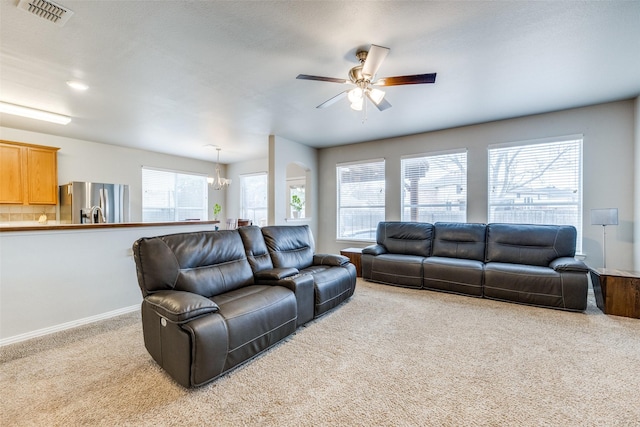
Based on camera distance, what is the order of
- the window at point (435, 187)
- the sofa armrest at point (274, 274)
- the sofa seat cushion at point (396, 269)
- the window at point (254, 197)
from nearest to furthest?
the sofa armrest at point (274, 274) < the sofa seat cushion at point (396, 269) < the window at point (435, 187) < the window at point (254, 197)

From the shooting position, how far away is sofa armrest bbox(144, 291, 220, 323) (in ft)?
5.93

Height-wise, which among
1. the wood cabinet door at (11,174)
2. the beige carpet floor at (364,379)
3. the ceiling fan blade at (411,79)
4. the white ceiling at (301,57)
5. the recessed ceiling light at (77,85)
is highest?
the white ceiling at (301,57)

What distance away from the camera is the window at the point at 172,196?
6.58m

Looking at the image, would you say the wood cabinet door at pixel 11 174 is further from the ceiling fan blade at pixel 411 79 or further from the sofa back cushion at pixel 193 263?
the ceiling fan blade at pixel 411 79

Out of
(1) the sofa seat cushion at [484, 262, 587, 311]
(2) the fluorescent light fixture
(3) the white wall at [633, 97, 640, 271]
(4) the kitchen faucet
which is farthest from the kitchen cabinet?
(3) the white wall at [633, 97, 640, 271]

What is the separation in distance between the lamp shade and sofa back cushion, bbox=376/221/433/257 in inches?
78.7

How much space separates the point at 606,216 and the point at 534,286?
4.11 ft

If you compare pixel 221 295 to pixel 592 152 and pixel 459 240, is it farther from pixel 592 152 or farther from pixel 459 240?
pixel 592 152

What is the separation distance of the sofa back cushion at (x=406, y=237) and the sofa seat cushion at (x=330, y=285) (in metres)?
1.53

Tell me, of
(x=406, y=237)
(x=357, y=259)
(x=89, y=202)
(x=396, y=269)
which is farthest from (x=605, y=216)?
(x=89, y=202)

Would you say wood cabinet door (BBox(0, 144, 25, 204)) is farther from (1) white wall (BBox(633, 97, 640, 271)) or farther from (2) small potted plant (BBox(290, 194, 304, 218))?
(1) white wall (BBox(633, 97, 640, 271))

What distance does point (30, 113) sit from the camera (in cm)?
379

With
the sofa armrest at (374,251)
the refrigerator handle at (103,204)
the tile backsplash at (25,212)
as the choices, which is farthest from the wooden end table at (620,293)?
the tile backsplash at (25,212)

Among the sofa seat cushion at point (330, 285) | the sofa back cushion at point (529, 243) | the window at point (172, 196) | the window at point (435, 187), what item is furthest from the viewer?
the window at point (172, 196)
